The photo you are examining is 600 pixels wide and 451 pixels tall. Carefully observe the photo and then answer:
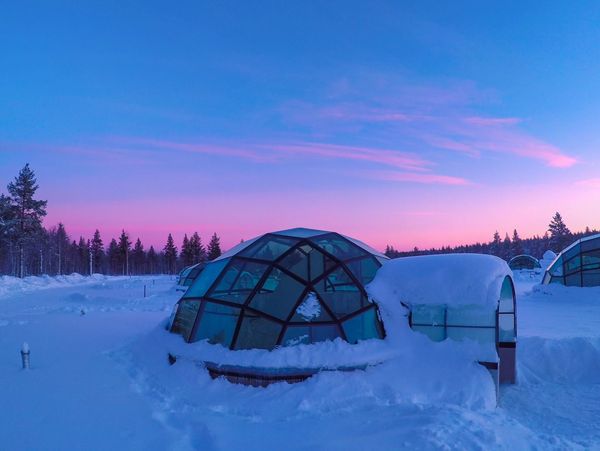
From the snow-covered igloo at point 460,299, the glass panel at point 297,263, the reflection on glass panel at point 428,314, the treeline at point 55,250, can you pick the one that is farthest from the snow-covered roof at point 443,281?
the treeline at point 55,250

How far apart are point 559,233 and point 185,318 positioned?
252 ft

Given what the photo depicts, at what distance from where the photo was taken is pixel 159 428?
6.34m

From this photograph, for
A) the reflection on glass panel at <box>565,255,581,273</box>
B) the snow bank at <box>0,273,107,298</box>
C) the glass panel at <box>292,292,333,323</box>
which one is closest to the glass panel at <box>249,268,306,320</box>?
the glass panel at <box>292,292,333,323</box>

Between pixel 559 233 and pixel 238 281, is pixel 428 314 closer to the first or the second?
pixel 238 281

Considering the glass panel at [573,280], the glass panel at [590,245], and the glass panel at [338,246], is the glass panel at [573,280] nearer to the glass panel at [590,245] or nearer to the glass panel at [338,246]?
the glass panel at [590,245]

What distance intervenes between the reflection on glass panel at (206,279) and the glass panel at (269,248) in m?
0.69

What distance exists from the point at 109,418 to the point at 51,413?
1043mm

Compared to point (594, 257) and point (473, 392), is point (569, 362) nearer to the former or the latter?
point (473, 392)

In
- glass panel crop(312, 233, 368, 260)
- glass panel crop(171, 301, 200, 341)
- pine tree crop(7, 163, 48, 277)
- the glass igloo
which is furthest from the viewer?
pine tree crop(7, 163, 48, 277)

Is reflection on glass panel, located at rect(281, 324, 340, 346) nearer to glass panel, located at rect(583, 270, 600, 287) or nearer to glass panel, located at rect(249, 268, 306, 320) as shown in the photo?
glass panel, located at rect(249, 268, 306, 320)

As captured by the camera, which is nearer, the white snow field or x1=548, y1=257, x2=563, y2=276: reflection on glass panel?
the white snow field

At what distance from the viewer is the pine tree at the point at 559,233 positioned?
7196 cm

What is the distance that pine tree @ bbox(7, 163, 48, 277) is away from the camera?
49.6m

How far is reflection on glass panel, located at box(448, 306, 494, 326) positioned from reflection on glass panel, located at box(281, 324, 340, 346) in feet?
8.36
